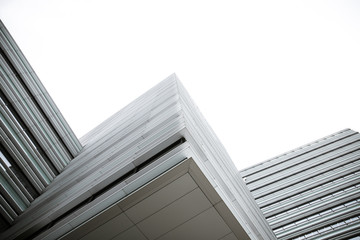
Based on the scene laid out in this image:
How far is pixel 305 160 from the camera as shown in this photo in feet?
144

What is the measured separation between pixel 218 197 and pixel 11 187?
14.7 meters

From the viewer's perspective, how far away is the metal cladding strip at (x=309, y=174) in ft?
125

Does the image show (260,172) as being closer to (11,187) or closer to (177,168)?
(11,187)

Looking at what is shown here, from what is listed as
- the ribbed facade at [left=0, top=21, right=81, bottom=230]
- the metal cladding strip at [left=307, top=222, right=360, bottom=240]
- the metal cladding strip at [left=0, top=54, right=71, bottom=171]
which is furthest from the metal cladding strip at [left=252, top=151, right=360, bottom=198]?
the metal cladding strip at [left=0, top=54, right=71, bottom=171]

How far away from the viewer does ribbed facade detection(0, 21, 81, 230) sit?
17.2 m

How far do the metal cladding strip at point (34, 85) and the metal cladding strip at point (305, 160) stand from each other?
3025 centimetres

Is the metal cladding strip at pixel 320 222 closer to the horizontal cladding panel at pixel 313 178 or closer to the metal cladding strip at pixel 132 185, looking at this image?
the horizontal cladding panel at pixel 313 178

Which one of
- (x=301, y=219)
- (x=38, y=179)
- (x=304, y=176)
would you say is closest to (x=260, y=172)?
(x=304, y=176)

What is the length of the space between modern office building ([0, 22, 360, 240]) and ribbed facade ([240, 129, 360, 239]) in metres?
0.14

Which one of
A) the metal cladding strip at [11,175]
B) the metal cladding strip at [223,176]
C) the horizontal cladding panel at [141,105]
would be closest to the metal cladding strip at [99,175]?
the metal cladding strip at [223,176]

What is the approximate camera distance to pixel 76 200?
37.8ft

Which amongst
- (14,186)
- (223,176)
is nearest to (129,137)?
(223,176)

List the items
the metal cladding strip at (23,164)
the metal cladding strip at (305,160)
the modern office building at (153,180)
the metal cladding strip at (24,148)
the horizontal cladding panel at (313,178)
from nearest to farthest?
the modern office building at (153,180) < the metal cladding strip at (23,164) < the metal cladding strip at (24,148) < the horizontal cladding panel at (313,178) < the metal cladding strip at (305,160)

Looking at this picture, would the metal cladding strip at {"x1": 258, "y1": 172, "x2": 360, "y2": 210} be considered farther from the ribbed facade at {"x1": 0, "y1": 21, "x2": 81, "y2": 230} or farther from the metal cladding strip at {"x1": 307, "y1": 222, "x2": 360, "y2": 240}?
the ribbed facade at {"x1": 0, "y1": 21, "x2": 81, "y2": 230}
